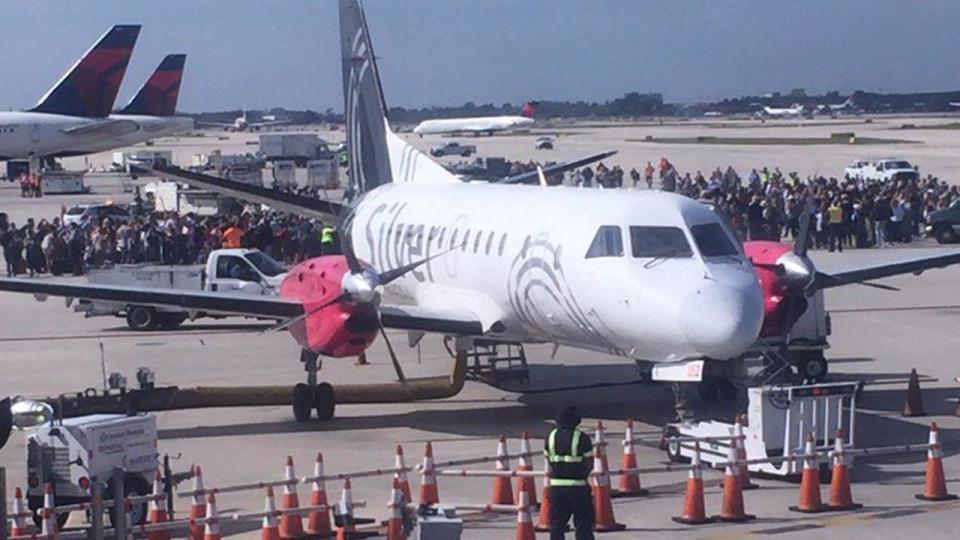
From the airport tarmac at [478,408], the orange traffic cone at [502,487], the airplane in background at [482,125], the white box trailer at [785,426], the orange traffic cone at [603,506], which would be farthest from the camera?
the airplane in background at [482,125]

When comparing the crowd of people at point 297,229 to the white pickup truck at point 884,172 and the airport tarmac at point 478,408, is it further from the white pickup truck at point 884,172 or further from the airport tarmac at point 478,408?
the white pickup truck at point 884,172

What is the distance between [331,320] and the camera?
20.7m

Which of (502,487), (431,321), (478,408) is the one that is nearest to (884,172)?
(478,408)

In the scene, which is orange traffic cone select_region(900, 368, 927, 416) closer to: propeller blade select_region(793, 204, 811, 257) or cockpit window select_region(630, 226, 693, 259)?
propeller blade select_region(793, 204, 811, 257)

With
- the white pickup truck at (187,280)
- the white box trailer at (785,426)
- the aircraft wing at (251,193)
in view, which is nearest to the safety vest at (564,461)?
the white box trailer at (785,426)

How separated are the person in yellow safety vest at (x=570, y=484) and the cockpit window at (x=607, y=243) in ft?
21.9

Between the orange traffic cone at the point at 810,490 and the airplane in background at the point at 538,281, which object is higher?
the airplane in background at the point at 538,281

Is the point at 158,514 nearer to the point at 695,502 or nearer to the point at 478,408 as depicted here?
the point at 695,502

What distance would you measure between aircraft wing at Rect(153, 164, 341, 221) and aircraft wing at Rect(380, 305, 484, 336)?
165 inches

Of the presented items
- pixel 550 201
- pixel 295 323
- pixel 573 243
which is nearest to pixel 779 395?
pixel 573 243

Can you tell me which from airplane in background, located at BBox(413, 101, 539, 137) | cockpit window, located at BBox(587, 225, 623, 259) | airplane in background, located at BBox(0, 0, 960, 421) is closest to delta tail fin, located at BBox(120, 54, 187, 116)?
airplane in background, located at BBox(413, 101, 539, 137)

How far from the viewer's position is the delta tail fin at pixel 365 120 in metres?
29.5

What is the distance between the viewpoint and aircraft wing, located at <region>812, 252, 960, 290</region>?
2264 cm

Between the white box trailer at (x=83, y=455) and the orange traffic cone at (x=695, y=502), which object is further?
the orange traffic cone at (x=695, y=502)
